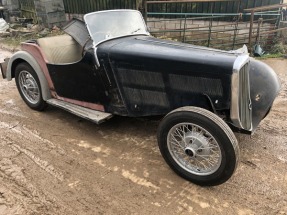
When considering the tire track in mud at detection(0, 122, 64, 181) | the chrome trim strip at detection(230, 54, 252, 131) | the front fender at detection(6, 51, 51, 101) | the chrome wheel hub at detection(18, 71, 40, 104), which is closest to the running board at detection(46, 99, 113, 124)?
the front fender at detection(6, 51, 51, 101)

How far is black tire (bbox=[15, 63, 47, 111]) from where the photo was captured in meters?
4.50

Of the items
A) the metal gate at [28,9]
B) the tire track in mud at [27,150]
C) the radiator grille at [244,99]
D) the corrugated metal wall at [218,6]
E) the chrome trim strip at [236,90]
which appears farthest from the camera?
the metal gate at [28,9]

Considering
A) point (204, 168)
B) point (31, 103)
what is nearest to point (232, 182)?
point (204, 168)

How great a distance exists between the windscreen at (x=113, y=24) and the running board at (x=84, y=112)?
1.05 metres

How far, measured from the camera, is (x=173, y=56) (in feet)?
9.65

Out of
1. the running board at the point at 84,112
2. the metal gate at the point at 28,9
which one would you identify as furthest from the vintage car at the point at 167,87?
the metal gate at the point at 28,9

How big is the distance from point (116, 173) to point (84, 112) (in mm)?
1222

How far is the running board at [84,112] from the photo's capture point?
11.9ft

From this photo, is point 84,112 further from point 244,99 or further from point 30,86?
point 244,99

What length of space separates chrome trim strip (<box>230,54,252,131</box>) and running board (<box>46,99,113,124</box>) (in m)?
1.76

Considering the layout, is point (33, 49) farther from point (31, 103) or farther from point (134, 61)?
point (134, 61)

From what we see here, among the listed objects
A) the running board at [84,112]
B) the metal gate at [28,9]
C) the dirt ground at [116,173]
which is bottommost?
the dirt ground at [116,173]

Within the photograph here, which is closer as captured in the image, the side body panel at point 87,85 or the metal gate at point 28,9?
the side body panel at point 87,85

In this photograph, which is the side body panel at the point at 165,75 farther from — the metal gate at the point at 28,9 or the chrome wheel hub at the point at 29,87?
the metal gate at the point at 28,9
